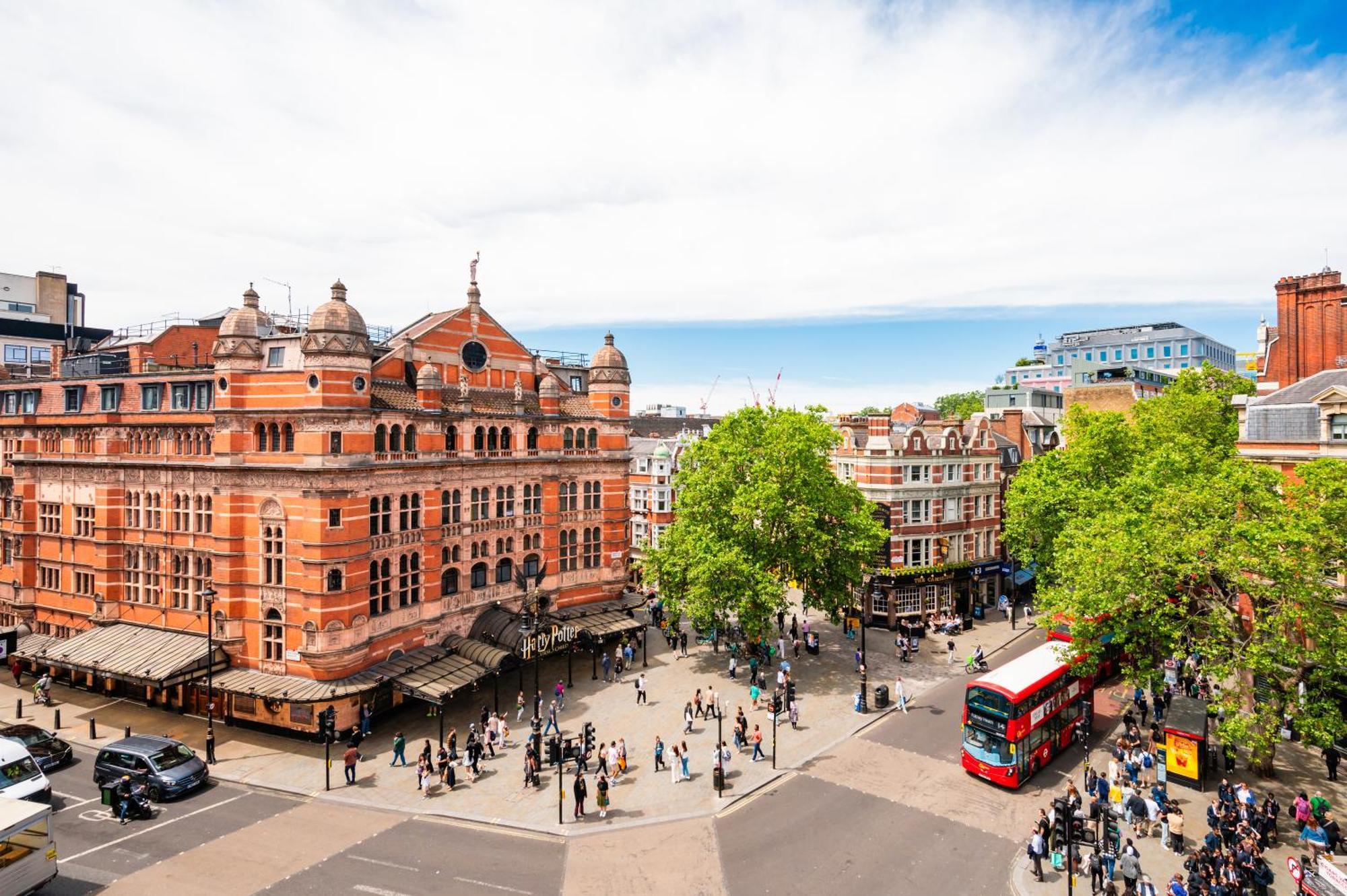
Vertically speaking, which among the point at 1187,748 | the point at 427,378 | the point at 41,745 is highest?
the point at 427,378

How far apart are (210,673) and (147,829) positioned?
701 centimetres

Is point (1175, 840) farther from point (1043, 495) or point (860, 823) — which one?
point (1043, 495)

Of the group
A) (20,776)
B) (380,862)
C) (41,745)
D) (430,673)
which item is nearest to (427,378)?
(430,673)

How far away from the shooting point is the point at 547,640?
120 ft

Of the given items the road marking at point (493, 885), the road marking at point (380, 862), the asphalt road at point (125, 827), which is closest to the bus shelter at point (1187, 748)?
the road marking at point (493, 885)

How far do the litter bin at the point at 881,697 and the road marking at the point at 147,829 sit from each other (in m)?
27.1

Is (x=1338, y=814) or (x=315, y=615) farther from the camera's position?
(x=315, y=615)

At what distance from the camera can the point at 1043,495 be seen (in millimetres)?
40719

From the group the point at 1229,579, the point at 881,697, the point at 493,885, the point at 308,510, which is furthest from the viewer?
the point at 881,697

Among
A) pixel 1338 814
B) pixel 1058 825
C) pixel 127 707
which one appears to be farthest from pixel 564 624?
pixel 1338 814

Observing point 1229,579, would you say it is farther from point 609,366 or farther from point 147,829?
point 147,829

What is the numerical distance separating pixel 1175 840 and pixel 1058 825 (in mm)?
4779

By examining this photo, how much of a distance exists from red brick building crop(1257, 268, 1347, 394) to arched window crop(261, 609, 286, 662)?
167 feet

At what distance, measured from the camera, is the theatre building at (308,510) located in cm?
3066
